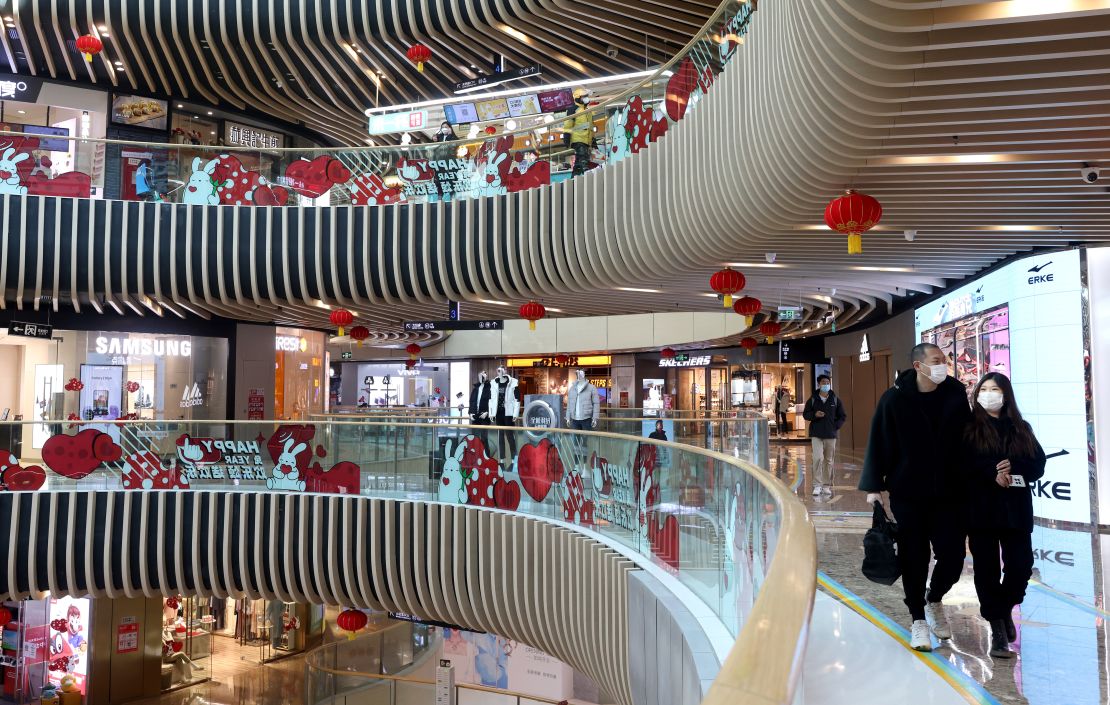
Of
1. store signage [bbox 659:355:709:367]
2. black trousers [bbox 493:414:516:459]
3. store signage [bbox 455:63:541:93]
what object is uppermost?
store signage [bbox 455:63:541:93]

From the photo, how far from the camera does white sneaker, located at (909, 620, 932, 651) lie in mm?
4246

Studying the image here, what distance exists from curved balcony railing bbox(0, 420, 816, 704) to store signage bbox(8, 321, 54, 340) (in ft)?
10.1

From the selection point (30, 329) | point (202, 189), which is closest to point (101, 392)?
point (30, 329)

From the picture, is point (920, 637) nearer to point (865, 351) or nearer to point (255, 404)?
point (865, 351)

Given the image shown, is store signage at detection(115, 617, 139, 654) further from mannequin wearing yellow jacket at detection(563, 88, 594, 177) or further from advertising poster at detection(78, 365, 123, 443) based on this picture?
mannequin wearing yellow jacket at detection(563, 88, 594, 177)

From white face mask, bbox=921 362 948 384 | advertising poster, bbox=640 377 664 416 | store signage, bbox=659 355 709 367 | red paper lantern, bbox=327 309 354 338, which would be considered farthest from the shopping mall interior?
advertising poster, bbox=640 377 664 416

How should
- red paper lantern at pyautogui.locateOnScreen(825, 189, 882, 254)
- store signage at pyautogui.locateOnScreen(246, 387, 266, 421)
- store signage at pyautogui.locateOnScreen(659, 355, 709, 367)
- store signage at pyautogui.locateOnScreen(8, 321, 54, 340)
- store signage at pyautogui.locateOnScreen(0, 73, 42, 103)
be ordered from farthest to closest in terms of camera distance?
store signage at pyautogui.locateOnScreen(659, 355, 709, 367)
store signage at pyautogui.locateOnScreen(246, 387, 266, 421)
store signage at pyautogui.locateOnScreen(0, 73, 42, 103)
store signage at pyautogui.locateOnScreen(8, 321, 54, 340)
red paper lantern at pyautogui.locateOnScreen(825, 189, 882, 254)

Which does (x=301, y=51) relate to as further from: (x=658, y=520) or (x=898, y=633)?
(x=898, y=633)

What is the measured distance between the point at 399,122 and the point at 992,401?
31.5 ft

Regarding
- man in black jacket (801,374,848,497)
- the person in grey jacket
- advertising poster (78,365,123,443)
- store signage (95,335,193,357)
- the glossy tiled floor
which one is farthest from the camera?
store signage (95,335,193,357)

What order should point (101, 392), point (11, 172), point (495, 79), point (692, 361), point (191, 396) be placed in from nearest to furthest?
point (11, 172), point (495, 79), point (101, 392), point (191, 396), point (692, 361)

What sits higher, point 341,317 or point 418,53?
point 418,53

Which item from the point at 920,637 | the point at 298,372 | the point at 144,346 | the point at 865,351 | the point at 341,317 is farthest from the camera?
the point at 298,372

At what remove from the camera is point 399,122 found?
12.3m
